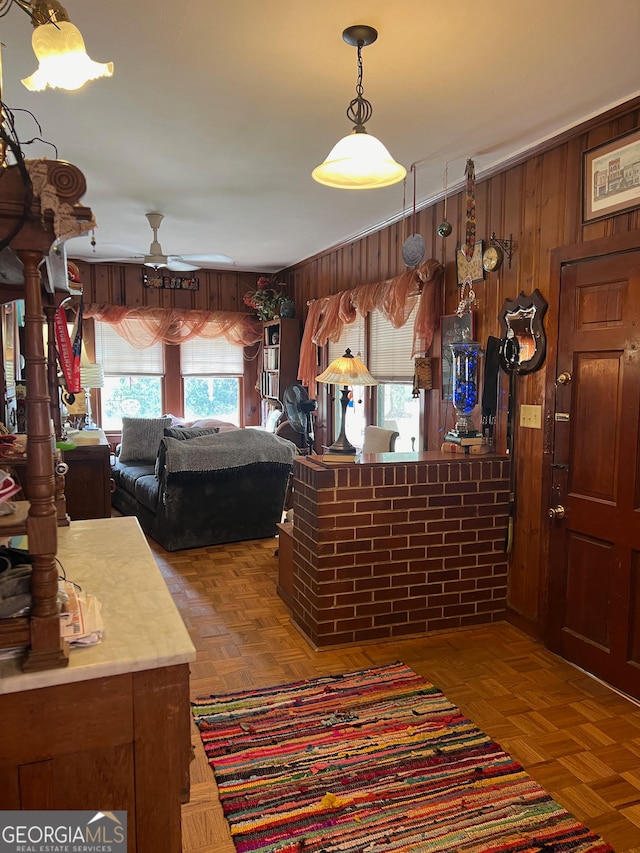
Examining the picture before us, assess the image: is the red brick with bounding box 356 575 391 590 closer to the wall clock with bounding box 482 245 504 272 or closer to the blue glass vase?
the blue glass vase

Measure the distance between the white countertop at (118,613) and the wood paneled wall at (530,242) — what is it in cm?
208

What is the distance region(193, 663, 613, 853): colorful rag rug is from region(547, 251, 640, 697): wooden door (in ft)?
2.57

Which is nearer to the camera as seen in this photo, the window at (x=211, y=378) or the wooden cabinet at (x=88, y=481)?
the wooden cabinet at (x=88, y=481)

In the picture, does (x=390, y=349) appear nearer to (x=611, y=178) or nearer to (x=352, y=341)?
Answer: (x=352, y=341)

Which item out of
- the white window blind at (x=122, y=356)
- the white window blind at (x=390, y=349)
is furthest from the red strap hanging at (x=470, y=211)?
the white window blind at (x=122, y=356)

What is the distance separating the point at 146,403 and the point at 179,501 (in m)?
2.90

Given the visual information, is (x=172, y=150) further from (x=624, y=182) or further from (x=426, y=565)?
(x=426, y=565)

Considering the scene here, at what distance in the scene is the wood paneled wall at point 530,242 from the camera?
2.77m

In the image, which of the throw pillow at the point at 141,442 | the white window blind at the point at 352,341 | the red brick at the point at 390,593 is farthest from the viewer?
the throw pillow at the point at 141,442

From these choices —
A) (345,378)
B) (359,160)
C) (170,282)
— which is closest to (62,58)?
(359,160)

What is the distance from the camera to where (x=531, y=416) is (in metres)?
3.11

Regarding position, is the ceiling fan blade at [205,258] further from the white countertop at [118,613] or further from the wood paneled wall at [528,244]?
Result: the white countertop at [118,613]

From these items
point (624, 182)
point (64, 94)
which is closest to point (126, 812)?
point (64, 94)

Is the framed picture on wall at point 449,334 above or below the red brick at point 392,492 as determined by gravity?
above
